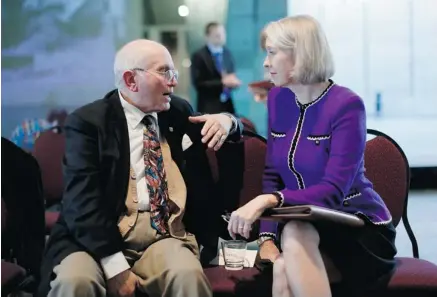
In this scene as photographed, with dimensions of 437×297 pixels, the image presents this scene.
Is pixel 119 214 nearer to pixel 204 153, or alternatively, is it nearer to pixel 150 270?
pixel 150 270

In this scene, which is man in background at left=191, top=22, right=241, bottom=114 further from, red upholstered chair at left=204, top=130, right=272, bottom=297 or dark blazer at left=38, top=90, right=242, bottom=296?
dark blazer at left=38, top=90, right=242, bottom=296

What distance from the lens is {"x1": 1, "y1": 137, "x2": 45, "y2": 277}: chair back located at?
94.9 inches

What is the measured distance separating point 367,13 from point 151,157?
4.86 m

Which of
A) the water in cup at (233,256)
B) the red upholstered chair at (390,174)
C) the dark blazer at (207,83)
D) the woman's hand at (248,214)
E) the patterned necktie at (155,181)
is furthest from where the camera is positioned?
the dark blazer at (207,83)

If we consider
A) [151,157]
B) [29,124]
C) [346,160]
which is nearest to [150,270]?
[151,157]

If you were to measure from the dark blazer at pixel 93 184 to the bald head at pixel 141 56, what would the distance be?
0.12 meters

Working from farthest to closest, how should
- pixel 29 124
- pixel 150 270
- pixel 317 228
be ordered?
1. pixel 29 124
2. pixel 150 270
3. pixel 317 228

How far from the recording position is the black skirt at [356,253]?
1911 millimetres

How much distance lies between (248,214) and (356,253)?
0.40 m

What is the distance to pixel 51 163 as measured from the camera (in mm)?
3498

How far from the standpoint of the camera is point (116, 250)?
1963 mm

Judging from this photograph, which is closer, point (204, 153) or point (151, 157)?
point (151, 157)

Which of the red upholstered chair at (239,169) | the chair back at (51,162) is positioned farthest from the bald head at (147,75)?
the chair back at (51,162)

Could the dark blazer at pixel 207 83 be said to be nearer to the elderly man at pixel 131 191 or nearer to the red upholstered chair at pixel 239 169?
the red upholstered chair at pixel 239 169
